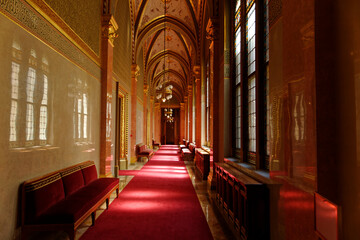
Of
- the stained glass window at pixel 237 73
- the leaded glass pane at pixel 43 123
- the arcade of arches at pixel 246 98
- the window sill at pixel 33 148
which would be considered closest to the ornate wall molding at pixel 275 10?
the arcade of arches at pixel 246 98

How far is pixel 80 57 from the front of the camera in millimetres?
5789

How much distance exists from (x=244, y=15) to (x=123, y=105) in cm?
689

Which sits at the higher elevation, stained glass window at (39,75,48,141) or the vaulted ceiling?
the vaulted ceiling

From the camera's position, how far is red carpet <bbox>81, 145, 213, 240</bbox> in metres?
4.09

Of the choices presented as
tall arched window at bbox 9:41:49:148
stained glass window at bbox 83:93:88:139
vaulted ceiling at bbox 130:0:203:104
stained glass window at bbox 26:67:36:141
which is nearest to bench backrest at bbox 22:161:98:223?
tall arched window at bbox 9:41:49:148

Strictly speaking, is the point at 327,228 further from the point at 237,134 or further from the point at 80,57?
the point at 80,57

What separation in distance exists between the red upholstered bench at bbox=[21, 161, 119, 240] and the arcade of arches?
0.15 meters

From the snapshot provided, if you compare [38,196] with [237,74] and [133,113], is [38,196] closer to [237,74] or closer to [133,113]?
[237,74]

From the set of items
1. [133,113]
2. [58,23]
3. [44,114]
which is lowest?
[44,114]

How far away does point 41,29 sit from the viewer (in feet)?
13.4

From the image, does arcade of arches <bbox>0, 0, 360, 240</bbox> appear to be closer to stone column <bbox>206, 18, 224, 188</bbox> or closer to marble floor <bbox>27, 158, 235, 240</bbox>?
stone column <bbox>206, 18, 224, 188</bbox>

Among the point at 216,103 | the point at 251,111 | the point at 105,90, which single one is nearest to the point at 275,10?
the point at 251,111

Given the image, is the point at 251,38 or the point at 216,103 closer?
the point at 251,38

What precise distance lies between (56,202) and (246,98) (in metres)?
4.39
